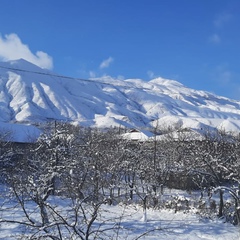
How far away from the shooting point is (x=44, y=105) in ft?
626

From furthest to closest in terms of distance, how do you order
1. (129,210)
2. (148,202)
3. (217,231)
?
(148,202) → (129,210) → (217,231)

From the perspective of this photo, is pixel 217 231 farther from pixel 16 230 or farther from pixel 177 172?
pixel 177 172

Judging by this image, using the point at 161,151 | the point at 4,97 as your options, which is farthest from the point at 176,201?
the point at 4,97

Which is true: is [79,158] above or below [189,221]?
above

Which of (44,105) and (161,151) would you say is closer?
(161,151)

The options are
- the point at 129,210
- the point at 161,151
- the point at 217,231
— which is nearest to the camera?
the point at 217,231

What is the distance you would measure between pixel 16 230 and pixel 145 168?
14.0 meters

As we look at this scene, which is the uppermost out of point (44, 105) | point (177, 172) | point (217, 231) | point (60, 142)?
point (44, 105)


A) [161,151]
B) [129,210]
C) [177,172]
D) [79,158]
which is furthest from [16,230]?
[161,151]

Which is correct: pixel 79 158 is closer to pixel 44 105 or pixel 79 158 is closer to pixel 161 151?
pixel 161 151

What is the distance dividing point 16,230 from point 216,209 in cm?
901

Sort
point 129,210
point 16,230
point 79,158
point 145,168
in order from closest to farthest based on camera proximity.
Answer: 1. point 16,230
2. point 129,210
3. point 79,158
4. point 145,168

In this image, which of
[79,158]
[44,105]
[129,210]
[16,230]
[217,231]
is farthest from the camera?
[44,105]

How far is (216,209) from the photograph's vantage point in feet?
50.0
